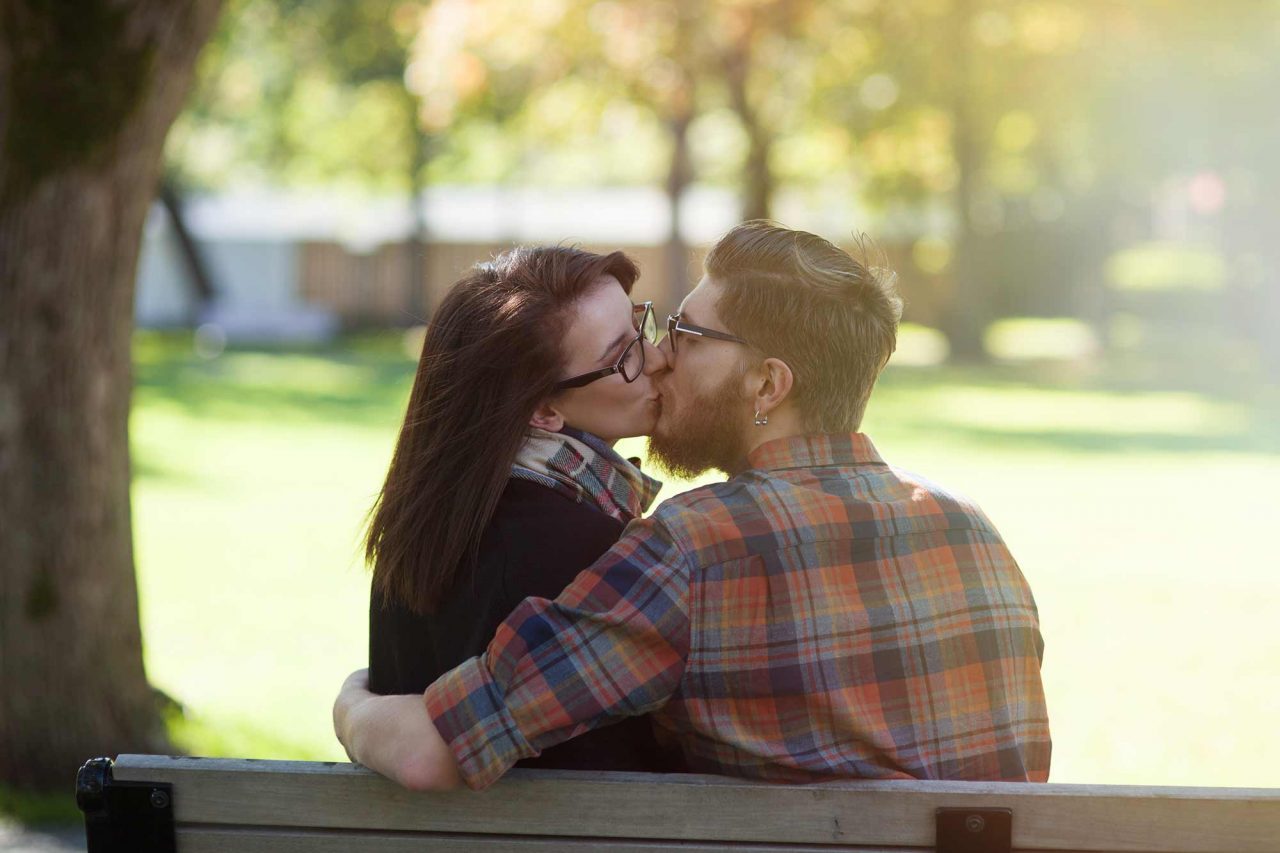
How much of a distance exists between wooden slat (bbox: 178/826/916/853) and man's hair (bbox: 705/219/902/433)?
29.2 inches

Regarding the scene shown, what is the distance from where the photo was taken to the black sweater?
2.52 meters

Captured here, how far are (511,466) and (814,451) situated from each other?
1.63 ft

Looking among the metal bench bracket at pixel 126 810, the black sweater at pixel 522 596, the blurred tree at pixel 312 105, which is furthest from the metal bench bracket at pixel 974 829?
the blurred tree at pixel 312 105

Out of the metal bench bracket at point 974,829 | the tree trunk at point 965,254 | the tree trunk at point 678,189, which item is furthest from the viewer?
the tree trunk at point 678,189

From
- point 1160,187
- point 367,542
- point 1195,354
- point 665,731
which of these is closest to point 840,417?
point 665,731

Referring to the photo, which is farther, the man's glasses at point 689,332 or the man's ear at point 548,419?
the man's ear at point 548,419

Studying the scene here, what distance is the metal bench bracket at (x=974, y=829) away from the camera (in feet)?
7.20

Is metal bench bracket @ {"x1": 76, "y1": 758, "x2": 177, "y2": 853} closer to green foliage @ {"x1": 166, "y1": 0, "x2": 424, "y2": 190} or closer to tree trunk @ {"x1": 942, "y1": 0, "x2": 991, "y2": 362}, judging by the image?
tree trunk @ {"x1": 942, "y1": 0, "x2": 991, "y2": 362}

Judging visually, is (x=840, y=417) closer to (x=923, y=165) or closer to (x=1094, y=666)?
(x=1094, y=666)

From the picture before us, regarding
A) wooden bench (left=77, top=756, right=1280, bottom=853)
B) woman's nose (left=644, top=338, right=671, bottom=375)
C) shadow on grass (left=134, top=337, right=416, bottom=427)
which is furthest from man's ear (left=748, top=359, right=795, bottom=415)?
shadow on grass (left=134, top=337, right=416, bottom=427)

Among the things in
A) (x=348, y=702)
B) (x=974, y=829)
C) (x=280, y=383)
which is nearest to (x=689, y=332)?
(x=348, y=702)

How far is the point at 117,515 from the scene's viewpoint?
18.1 ft

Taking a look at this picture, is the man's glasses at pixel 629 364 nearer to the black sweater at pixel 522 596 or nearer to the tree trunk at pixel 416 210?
the black sweater at pixel 522 596

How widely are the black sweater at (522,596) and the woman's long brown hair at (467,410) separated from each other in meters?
0.03
